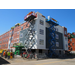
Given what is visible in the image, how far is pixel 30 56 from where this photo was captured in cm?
1995

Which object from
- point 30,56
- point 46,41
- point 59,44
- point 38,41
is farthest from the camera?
point 59,44

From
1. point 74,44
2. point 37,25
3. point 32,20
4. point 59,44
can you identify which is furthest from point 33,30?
point 74,44

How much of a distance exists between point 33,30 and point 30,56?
9.86 m

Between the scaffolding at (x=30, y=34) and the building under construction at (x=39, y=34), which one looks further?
the scaffolding at (x=30, y=34)

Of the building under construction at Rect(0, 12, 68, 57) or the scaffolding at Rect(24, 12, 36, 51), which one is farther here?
the scaffolding at Rect(24, 12, 36, 51)

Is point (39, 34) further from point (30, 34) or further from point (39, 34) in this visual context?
point (30, 34)

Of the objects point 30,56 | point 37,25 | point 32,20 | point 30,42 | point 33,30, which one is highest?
point 32,20

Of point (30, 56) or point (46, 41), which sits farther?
point (46, 41)

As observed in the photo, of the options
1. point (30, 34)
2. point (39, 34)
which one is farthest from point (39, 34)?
point (30, 34)

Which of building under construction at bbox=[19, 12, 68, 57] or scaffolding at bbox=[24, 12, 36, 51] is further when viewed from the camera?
scaffolding at bbox=[24, 12, 36, 51]

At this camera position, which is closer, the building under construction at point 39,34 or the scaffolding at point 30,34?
the building under construction at point 39,34
